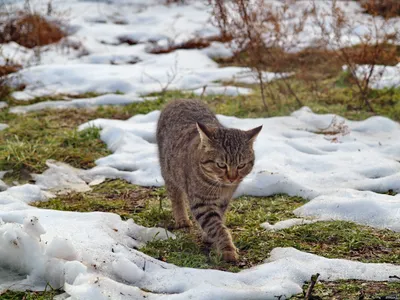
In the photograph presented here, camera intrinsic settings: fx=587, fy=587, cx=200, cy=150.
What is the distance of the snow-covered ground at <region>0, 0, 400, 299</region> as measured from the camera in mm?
3387

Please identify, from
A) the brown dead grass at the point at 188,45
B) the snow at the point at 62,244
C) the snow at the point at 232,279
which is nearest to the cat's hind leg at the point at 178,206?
the snow at the point at 62,244

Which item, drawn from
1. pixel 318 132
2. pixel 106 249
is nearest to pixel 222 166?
pixel 106 249

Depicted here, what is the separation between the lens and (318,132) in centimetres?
725

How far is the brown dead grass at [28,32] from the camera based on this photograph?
1127 centimetres

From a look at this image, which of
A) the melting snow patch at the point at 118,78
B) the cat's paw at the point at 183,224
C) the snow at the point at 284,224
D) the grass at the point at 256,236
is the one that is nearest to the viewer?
the grass at the point at 256,236

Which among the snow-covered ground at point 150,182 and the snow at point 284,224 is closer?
the snow-covered ground at point 150,182

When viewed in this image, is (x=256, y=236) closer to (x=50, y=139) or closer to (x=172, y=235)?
(x=172, y=235)

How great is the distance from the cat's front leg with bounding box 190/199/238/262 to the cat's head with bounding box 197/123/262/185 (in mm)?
225

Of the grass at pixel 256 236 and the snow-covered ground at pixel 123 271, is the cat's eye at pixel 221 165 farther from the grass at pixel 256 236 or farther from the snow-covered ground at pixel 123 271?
the snow-covered ground at pixel 123 271

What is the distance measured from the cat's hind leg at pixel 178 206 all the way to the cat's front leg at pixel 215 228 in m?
0.46

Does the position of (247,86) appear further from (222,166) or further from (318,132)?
(222,166)

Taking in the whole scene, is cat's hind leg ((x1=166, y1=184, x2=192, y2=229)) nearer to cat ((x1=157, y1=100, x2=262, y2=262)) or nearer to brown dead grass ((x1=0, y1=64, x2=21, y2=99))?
cat ((x1=157, y1=100, x2=262, y2=262))

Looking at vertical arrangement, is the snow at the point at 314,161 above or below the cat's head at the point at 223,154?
below

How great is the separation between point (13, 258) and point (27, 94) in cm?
571
